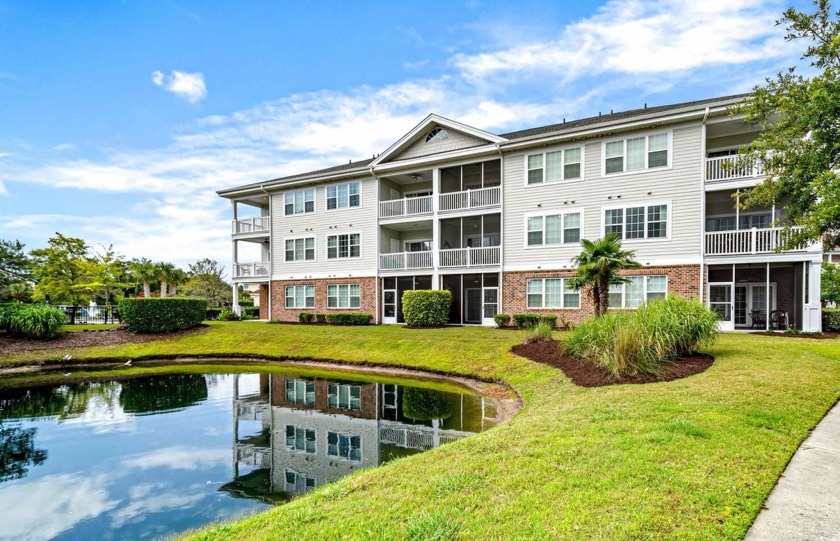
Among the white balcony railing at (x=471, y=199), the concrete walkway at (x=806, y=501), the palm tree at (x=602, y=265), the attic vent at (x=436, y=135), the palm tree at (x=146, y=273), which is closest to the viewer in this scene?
the concrete walkway at (x=806, y=501)

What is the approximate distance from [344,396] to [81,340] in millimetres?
16797

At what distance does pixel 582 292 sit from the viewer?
19.9 m

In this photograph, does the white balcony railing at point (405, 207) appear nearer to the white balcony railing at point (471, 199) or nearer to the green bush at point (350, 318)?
the white balcony railing at point (471, 199)

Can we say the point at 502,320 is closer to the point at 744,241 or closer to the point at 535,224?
the point at 535,224

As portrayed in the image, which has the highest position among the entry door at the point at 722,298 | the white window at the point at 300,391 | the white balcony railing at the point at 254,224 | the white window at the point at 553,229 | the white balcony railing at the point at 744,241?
the white balcony railing at the point at 254,224

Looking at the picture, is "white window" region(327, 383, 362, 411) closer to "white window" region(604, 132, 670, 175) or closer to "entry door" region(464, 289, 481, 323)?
"entry door" region(464, 289, 481, 323)

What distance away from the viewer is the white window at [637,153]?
18812 mm

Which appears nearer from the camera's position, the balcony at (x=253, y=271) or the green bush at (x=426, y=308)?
the green bush at (x=426, y=308)

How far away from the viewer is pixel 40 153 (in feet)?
85.8

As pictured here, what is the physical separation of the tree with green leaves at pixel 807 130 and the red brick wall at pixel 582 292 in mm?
7135

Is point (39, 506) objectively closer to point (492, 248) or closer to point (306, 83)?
point (492, 248)

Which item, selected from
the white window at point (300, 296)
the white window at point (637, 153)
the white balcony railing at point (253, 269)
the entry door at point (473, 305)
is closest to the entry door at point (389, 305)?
the entry door at point (473, 305)

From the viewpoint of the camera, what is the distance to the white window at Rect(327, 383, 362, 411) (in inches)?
449

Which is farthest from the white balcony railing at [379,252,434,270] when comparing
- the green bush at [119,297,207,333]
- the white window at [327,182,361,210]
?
the green bush at [119,297,207,333]
